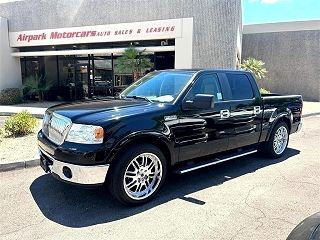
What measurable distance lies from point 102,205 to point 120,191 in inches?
16.8

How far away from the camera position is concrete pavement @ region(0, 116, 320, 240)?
134 inches

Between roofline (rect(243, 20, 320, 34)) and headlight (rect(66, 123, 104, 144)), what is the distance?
909 inches

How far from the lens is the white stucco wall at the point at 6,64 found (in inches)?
714

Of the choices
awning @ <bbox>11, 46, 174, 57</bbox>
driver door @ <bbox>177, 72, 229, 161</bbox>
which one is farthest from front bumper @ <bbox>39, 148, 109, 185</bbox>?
awning @ <bbox>11, 46, 174, 57</bbox>

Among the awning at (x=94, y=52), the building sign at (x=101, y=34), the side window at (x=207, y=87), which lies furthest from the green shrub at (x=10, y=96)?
the side window at (x=207, y=87)

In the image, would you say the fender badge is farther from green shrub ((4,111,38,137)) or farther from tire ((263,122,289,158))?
green shrub ((4,111,38,137))

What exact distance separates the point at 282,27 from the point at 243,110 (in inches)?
821

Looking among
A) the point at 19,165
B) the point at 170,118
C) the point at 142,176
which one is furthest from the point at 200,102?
the point at 19,165

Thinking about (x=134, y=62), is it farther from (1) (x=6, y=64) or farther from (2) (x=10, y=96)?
(1) (x=6, y=64)

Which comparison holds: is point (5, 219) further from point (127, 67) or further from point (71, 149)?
point (127, 67)

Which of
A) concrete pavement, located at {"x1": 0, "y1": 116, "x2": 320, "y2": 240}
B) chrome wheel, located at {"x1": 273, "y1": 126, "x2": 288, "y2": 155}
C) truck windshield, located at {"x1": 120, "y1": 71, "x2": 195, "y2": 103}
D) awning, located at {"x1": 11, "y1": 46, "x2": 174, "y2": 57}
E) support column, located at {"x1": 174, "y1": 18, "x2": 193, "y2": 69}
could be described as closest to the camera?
concrete pavement, located at {"x1": 0, "y1": 116, "x2": 320, "y2": 240}

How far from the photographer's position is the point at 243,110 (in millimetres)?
5414

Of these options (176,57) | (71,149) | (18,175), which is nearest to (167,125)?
(71,149)

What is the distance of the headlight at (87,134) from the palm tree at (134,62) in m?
11.3
